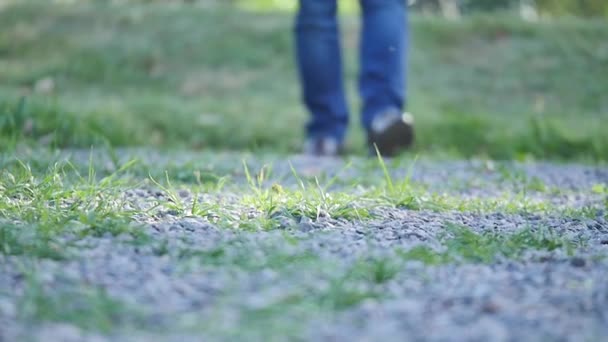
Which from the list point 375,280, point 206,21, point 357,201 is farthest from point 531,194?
point 206,21

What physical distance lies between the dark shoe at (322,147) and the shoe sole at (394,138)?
30cm

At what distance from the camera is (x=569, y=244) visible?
161 cm

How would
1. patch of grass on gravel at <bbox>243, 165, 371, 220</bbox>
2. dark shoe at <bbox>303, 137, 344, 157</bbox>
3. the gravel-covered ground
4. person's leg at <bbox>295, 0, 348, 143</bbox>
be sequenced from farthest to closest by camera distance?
dark shoe at <bbox>303, 137, 344, 157</bbox>, person's leg at <bbox>295, 0, 348, 143</bbox>, patch of grass on gravel at <bbox>243, 165, 371, 220</bbox>, the gravel-covered ground

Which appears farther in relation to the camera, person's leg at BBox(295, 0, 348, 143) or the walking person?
person's leg at BBox(295, 0, 348, 143)

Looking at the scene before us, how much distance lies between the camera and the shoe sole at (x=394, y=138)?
3393 mm

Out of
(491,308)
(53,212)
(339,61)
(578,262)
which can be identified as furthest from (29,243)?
(339,61)

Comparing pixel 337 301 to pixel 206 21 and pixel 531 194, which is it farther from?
pixel 206 21

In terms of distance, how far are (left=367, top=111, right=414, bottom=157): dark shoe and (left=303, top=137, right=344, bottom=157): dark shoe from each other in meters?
0.26

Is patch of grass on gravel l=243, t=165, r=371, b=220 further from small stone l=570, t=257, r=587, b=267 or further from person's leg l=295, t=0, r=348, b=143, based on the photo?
person's leg l=295, t=0, r=348, b=143

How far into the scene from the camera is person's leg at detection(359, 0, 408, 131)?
11.3 feet

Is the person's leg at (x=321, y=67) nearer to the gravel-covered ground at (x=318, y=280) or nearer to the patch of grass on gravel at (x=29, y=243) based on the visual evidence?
the gravel-covered ground at (x=318, y=280)

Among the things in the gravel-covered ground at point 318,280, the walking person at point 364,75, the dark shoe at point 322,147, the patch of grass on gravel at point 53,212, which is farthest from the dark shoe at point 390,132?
the patch of grass on gravel at point 53,212

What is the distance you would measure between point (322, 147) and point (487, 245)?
2160mm

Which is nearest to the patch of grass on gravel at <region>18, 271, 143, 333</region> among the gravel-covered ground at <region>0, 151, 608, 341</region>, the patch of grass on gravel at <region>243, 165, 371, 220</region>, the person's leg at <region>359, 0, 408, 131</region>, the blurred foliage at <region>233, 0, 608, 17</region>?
the gravel-covered ground at <region>0, 151, 608, 341</region>
